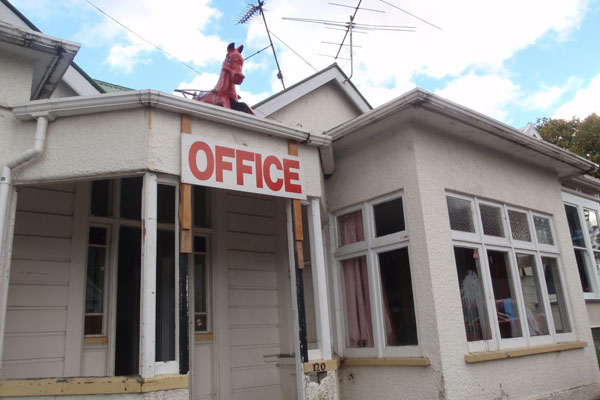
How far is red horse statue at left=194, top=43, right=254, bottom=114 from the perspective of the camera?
549cm

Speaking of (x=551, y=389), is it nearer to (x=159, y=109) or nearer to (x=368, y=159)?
(x=368, y=159)

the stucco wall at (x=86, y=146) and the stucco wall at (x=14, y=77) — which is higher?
the stucco wall at (x=14, y=77)

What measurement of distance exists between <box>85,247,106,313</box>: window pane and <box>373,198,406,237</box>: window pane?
3.18 m

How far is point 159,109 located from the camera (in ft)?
14.2

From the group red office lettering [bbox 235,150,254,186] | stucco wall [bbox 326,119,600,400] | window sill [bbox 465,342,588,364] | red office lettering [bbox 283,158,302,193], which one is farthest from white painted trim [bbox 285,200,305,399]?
window sill [bbox 465,342,588,364]

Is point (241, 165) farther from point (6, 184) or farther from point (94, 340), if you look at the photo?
point (94, 340)

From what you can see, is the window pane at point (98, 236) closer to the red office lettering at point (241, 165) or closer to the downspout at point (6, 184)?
the downspout at point (6, 184)

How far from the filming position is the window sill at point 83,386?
3725mm

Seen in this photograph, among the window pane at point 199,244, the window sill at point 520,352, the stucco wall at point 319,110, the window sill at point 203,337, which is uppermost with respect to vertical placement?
the stucco wall at point 319,110

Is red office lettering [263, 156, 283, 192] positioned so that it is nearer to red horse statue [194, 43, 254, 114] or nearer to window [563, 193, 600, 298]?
red horse statue [194, 43, 254, 114]

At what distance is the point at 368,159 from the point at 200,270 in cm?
253

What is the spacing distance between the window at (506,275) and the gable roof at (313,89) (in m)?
3.44

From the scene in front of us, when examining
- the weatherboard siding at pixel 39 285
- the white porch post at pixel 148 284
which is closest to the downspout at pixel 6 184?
the weatherboard siding at pixel 39 285

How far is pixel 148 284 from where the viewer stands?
392 cm
